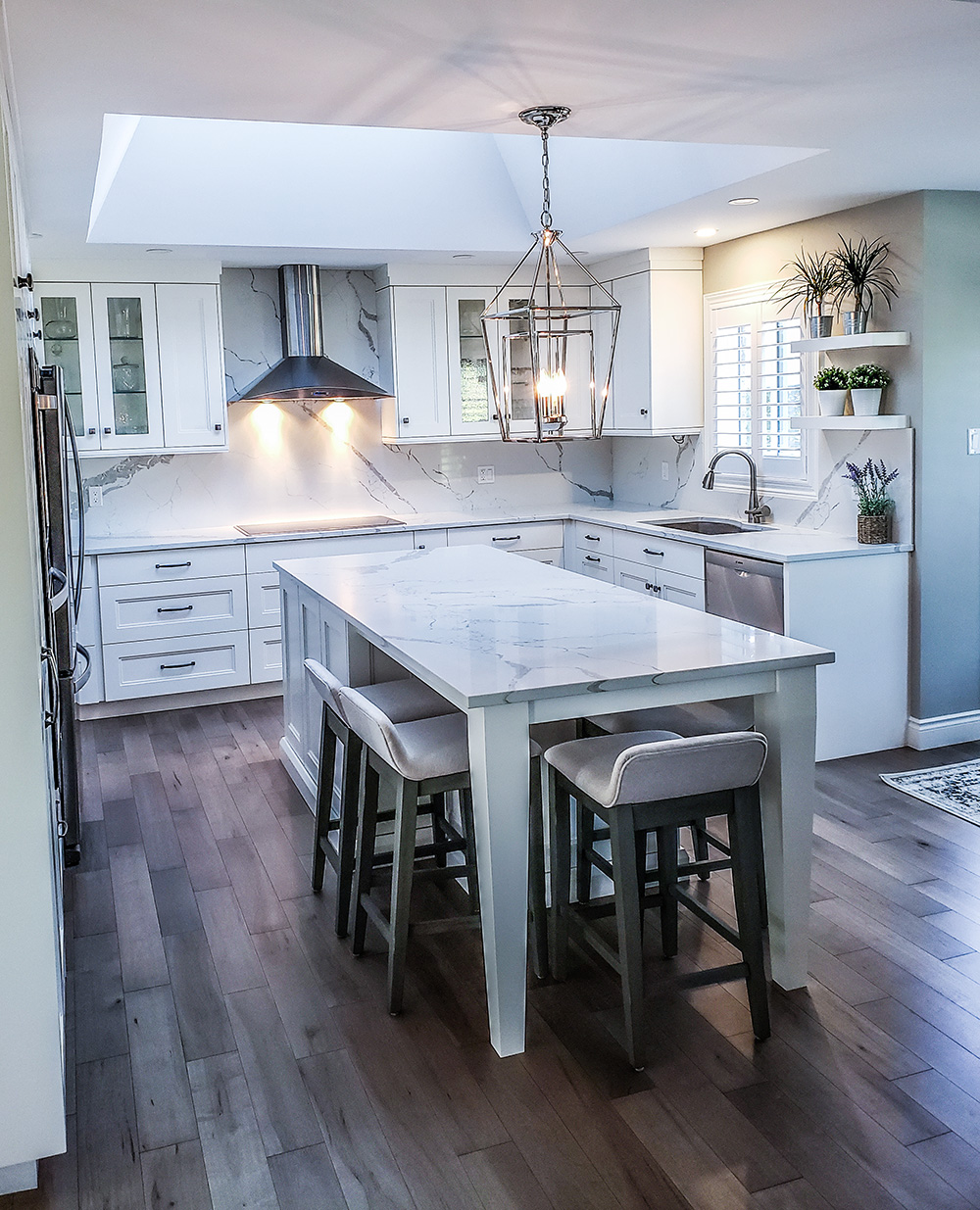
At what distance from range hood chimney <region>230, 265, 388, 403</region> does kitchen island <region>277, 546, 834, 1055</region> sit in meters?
2.57

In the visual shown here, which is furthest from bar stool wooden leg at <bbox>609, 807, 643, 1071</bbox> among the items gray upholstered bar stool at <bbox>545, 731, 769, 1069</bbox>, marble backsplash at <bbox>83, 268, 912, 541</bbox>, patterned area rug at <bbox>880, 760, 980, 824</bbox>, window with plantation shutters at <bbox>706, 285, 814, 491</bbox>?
marble backsplash at <bbox>83, 268, 912, 541</bbox>

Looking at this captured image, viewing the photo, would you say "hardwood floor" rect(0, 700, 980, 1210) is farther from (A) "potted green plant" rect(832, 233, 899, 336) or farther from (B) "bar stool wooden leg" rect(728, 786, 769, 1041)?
(A) "potted green plant" rect(832, 233, 899, 336)

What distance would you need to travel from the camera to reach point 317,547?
5934mm

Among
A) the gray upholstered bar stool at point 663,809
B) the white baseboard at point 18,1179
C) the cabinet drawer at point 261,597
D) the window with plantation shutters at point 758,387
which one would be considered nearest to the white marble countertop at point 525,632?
the gray upholstered bar stool at point 663,809

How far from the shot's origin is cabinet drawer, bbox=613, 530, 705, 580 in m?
5.17

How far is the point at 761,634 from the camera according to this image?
10.0 ft

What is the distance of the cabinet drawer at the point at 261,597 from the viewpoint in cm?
579

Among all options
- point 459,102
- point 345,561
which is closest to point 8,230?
point 459,102

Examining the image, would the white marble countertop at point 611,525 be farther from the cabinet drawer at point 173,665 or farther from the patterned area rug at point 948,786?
the patterned area rug at point 948,786

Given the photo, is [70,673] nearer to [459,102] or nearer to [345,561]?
[345,561]

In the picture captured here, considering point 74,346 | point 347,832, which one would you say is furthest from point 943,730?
point 74,346

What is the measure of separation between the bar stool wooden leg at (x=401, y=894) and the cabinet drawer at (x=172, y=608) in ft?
10.5

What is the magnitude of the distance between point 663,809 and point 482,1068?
73 cm

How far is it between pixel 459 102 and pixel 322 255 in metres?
2.93
